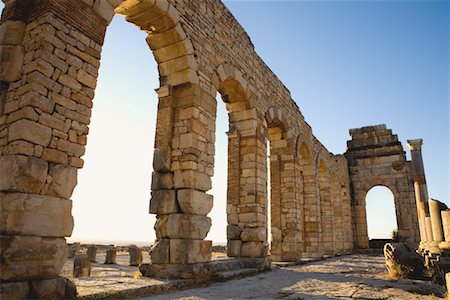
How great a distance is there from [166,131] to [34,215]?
3.24 metres

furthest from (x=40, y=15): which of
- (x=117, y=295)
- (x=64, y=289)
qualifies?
(x=117, y=295)

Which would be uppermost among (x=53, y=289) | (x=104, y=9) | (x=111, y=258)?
(x=104, y=9)

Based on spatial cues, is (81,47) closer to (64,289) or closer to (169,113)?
(169,113)

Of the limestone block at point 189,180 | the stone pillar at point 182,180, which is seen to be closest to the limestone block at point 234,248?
the stone pillar at point 182,180

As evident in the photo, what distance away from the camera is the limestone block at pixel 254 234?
8.45 metres

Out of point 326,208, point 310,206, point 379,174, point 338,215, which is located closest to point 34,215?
point 310,206

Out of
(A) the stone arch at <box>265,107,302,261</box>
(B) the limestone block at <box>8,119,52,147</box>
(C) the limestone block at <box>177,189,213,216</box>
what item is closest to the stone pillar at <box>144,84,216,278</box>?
(C) the limestone block at <box>177,189,213,216</box>

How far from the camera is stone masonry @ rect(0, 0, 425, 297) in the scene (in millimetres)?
3723

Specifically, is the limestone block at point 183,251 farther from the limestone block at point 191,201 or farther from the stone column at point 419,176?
the stone column at point 419,176

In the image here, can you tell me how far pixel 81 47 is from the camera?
4.57m

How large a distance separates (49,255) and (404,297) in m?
4.66

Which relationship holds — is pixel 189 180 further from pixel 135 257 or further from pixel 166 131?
pixel 135 257

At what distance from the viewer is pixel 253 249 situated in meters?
8.42

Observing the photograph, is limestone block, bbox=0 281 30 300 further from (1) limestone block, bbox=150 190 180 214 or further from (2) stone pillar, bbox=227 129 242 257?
(2) stone pillar, bbox=227 129 242 257
